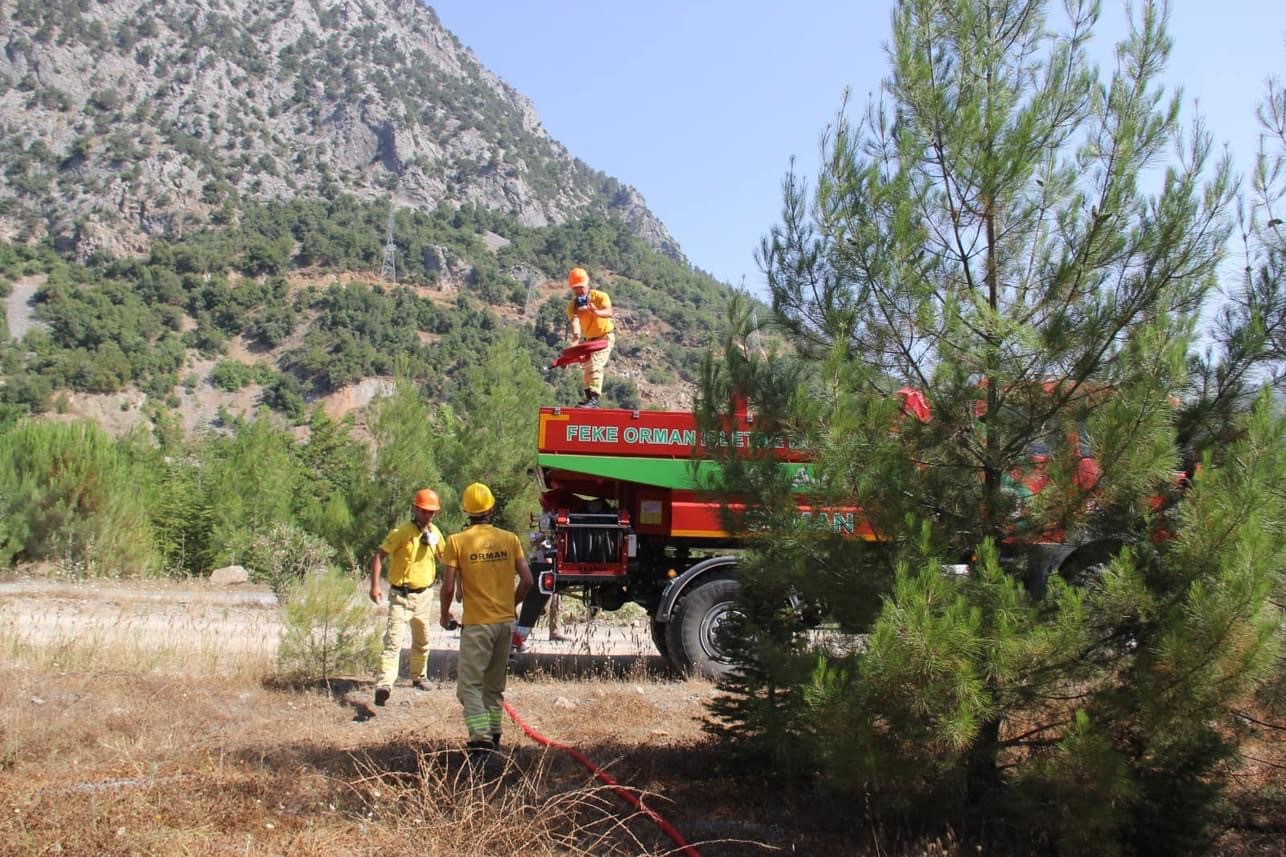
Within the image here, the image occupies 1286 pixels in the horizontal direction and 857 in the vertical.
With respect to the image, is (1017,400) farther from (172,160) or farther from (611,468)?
(172,160)

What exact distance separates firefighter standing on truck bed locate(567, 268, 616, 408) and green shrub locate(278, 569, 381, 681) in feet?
9.21

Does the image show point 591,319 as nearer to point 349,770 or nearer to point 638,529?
point 638,529

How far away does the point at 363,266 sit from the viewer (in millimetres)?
95500

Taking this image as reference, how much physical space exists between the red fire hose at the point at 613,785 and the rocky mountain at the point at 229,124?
318ft

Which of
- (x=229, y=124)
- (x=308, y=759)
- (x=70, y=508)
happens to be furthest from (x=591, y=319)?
(x=229, y=124)

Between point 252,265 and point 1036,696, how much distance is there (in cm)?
9654

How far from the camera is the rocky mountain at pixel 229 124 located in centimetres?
9612

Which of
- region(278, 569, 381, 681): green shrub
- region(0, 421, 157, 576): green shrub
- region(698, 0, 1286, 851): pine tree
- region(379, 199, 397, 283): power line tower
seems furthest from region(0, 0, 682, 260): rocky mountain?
region(698, 0, 1286, 851): pine tree

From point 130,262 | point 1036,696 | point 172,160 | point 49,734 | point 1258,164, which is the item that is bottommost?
point 49,734

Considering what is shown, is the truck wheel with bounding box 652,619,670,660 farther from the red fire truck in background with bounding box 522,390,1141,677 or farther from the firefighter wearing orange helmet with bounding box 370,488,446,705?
the firefighter wearing orange helmet with bounding box 370,488,446,705

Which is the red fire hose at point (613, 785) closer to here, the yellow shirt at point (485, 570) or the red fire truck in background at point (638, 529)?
the yellow shirt at point (485, 570)

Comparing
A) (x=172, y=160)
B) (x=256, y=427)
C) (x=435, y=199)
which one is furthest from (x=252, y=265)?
(x=256, y=427)

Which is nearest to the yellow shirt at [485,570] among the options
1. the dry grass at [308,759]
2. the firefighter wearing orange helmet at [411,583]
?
the dry grass at [308,759]

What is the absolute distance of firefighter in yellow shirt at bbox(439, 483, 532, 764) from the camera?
6.23 meters
